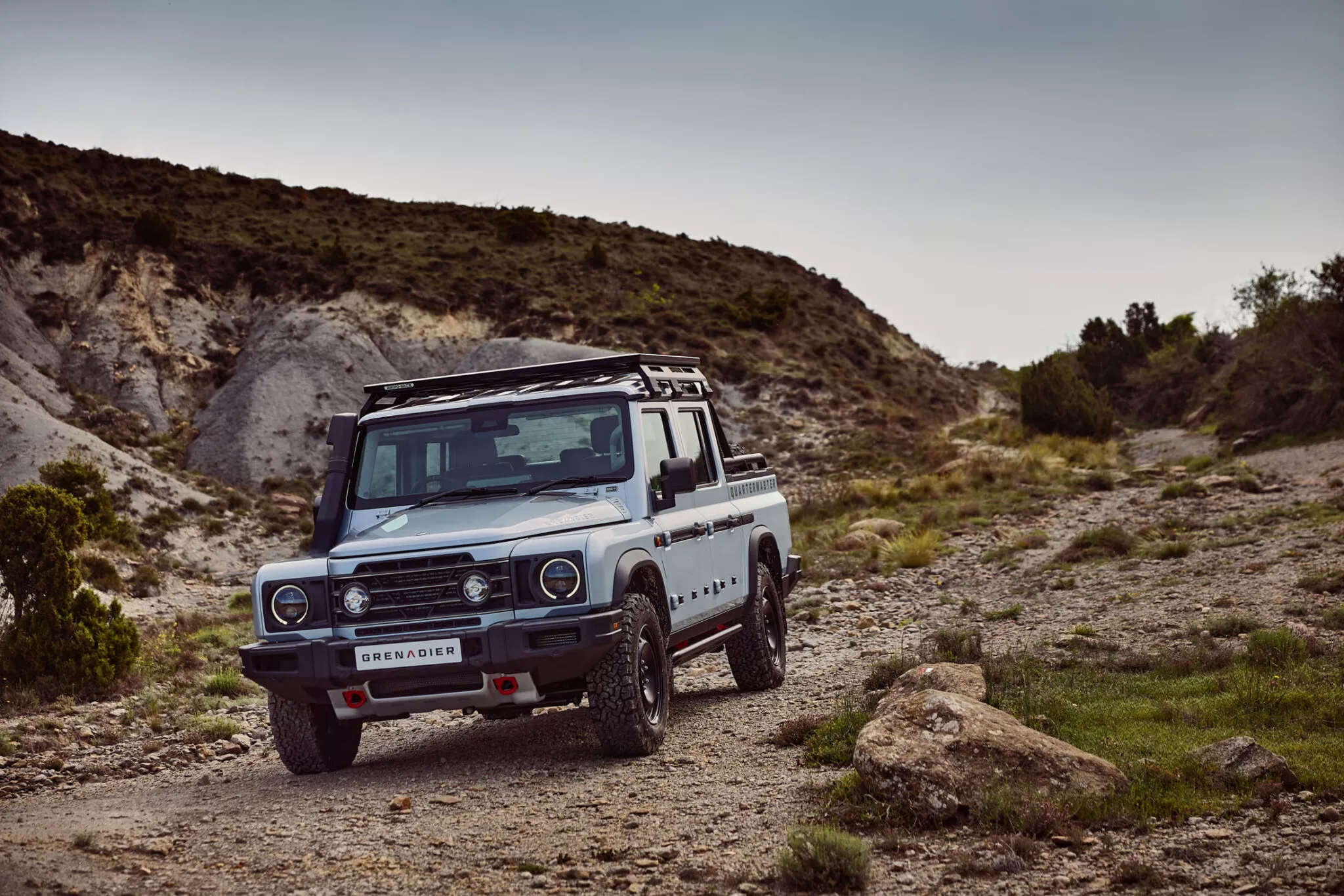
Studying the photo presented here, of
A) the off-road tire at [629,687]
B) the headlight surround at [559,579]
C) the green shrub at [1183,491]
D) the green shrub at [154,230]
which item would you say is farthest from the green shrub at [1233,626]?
the green shrub at [154,230]

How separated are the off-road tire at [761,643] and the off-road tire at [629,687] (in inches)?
96.2

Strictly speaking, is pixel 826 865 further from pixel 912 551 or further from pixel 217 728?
pixel 912 551

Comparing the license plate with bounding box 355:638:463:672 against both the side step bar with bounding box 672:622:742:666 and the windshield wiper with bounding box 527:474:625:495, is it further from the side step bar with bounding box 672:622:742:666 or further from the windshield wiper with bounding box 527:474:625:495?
the side step bar with bounding box 672:622:742:666

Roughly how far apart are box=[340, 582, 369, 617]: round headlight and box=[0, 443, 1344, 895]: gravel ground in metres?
1.11

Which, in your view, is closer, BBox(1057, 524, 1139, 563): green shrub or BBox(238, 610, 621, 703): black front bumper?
BBox(238, 610, 621, 703): black front bumper

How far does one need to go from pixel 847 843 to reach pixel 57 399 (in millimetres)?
38129

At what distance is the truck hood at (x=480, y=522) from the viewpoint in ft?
25.2

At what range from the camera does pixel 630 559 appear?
8039mm

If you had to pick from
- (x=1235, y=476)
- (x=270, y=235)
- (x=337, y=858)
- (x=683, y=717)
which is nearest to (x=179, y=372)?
(x=270, y=235)

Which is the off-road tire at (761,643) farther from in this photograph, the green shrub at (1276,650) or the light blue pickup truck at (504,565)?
the green shrub at (1276,650)

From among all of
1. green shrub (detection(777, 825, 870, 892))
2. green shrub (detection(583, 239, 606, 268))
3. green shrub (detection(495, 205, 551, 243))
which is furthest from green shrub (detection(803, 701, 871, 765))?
green shrub (detection(495, 205, 551, 243))

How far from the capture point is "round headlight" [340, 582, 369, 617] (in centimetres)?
775

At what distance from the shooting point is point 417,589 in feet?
25.2

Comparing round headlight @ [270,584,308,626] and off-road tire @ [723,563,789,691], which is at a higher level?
round headlight @ [270,584,308,626]
